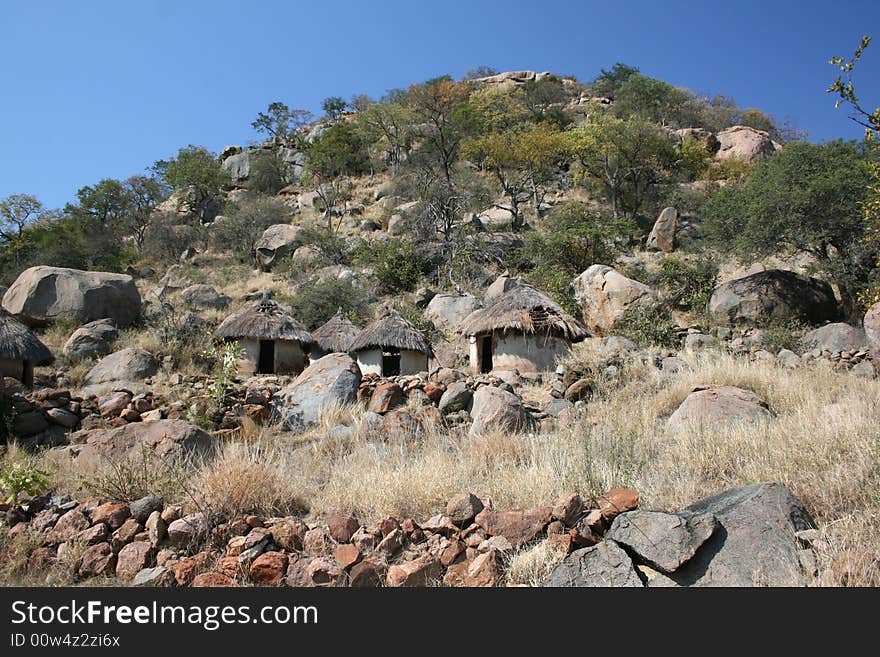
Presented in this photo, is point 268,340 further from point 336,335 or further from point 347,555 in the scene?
point 347,555

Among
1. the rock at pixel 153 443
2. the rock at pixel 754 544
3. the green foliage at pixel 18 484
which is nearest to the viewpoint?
the rock at pixel 754 544

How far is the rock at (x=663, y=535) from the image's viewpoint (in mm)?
3156

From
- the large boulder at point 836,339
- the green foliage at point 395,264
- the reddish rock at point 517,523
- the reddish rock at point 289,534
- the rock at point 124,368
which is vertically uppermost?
the green foliage at point 395,264

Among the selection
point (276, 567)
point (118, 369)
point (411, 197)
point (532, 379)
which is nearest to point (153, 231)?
point (411, 197)

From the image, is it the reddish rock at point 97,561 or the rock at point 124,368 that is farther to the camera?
the rock at point 124,368

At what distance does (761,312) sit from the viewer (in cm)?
1517

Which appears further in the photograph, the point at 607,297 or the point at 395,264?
the point at 395,264

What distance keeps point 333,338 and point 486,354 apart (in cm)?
452

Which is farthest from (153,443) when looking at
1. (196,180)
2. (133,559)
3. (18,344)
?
(196,180)

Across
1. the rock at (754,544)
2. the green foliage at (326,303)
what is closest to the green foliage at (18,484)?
the rock at (754,544)

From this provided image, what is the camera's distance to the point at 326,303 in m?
20.0

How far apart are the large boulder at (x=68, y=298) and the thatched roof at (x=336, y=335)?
6.63 meters

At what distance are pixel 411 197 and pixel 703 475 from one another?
2865 cm

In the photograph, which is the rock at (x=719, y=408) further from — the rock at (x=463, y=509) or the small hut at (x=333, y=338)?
the small hut at (x=333, y=338)
